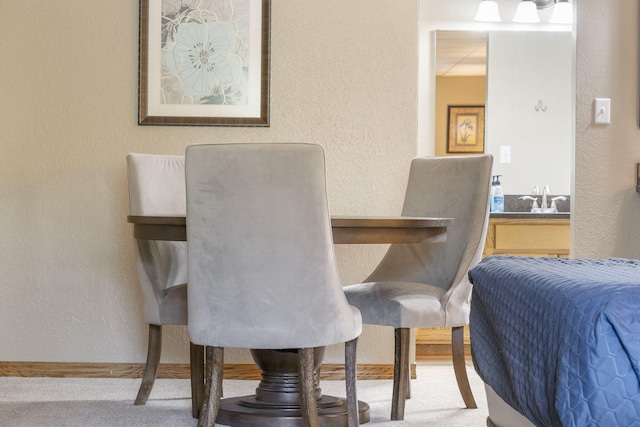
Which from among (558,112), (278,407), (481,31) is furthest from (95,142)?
(558,112)

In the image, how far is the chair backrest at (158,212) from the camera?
300 centimetres

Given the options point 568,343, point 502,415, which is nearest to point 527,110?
point 502,415

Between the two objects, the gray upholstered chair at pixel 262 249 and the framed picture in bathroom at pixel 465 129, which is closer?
the gray upholstered chair at pixel 262 249

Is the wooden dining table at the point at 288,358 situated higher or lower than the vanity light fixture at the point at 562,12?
lower

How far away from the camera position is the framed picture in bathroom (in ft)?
14.0

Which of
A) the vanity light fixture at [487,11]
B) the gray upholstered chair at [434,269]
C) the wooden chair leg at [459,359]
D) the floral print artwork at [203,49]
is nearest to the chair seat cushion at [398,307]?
the gray upholstered chair at [434,269]

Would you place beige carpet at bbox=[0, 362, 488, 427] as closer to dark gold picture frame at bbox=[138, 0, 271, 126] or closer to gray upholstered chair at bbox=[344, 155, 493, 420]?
gray upholstered chair at bbox=[344, 155, 493, 420]

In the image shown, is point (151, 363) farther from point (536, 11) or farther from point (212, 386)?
point (536, 11)

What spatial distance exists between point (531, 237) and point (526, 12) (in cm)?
115

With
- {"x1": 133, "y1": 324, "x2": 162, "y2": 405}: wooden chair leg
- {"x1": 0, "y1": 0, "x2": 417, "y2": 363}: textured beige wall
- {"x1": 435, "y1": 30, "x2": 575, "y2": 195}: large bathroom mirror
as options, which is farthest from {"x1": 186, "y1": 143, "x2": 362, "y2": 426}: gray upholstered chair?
{"x1": 435, "y1": 30, "x2": 575, "y2": 195}: large bathroom mirror

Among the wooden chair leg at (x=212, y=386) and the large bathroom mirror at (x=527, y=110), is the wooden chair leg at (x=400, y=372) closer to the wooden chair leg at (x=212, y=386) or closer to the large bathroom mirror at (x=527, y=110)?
the wooden chair leg at (x=212, y=386)

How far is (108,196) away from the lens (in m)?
3.71

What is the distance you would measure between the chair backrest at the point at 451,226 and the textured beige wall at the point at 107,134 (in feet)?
1.11

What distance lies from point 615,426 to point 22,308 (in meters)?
3.09
